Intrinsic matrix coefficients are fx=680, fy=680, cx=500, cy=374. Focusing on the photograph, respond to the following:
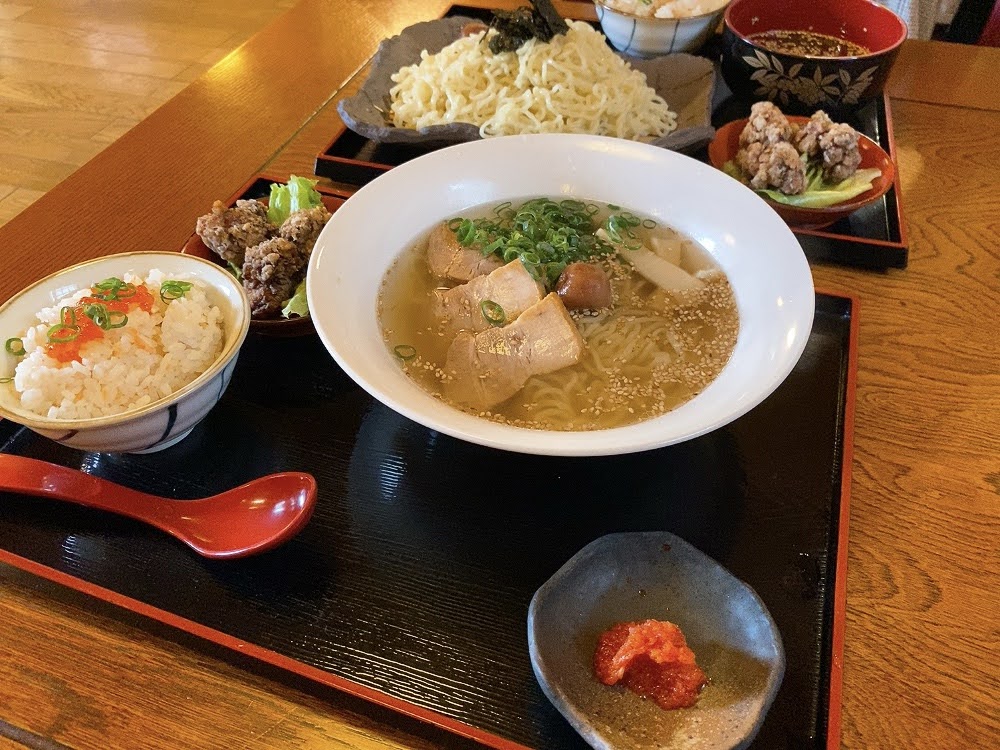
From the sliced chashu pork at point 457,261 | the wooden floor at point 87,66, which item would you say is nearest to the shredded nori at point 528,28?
the sliced chashu pork at point 457,261

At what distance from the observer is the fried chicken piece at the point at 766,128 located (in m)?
1.90

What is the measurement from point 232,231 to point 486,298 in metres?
0.62

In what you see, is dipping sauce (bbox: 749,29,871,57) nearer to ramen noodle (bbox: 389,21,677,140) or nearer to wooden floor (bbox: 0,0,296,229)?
ramen noodle (bbox: 389,21,677,140)

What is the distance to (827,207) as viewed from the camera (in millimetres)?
1802

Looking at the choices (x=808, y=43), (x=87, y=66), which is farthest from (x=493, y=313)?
(x=87, y=66)

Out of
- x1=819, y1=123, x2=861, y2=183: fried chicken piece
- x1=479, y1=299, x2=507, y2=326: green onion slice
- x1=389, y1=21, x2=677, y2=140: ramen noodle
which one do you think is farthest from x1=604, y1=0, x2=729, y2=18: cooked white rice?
x1=479, y1=299, x2=507, y2=326: green onion slice

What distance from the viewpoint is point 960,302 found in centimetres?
168

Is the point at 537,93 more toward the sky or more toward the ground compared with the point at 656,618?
more toward the sky

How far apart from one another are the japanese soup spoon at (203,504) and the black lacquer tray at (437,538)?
0.04 meters

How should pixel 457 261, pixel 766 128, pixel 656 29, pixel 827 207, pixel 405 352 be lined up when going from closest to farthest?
pixel 405 352 → pixel 457 261 → pixel 827 207 → pixel 766 128 → pixel 656 29

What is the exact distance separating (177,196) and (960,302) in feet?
7.15

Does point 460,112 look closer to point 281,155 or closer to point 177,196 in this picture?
point 281,155

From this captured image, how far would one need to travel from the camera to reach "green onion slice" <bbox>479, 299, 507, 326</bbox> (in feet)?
5.13

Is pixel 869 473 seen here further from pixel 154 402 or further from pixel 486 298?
pixel 154 402
